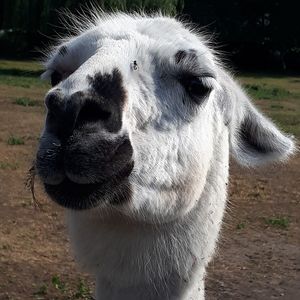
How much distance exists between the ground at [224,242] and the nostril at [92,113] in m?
1.72

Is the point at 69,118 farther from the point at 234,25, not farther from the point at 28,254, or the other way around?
the point at 234,25

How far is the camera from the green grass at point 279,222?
8.36 metres

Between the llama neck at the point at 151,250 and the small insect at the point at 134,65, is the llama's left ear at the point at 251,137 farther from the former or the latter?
the small insect at the point at 134,65

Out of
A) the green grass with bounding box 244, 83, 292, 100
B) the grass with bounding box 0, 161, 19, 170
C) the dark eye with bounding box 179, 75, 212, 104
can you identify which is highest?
the dark eye with bounding box 179, 75, 212, 104

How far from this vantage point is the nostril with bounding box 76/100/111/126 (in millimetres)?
2258

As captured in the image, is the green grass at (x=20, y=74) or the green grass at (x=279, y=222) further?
the green grass at (x=20, y=74)

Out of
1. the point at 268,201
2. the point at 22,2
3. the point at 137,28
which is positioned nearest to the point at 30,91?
the point at 22,2

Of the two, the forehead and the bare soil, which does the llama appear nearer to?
the forehead

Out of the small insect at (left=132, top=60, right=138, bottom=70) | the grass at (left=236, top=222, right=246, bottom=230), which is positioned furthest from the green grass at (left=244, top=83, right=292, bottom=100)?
the small insect at (left=132, top=60, right=138, bottom=70)

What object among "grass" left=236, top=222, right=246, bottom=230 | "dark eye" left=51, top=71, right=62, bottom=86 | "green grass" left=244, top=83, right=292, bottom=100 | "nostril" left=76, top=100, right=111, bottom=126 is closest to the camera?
"nostril" left=76, top=100, right=111, bottom=126

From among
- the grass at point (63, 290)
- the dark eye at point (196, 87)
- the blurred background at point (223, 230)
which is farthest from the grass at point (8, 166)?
the dark eye at point (196, 87)

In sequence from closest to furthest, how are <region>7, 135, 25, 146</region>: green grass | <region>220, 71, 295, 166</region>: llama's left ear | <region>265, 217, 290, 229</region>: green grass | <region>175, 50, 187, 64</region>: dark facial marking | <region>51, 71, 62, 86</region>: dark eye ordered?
<region>175, 50, 187, 64</region>: dark facial marking → <region>51, 71, 62, 86</region>: dark eye → <region>220, 71, 295, 166</region>: llama's left ear → <region>265, 217, 290, 229</region>: green grass → <region>7, 135, 25, 146</region>: green grass

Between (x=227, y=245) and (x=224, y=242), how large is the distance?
0.05 meters

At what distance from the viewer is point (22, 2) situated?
1140 inches
